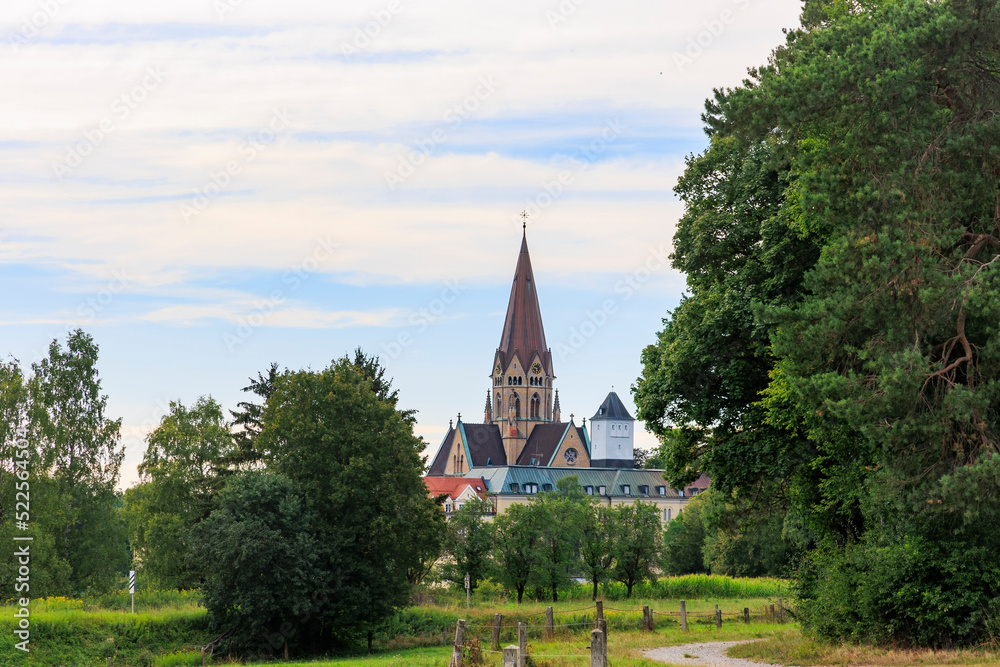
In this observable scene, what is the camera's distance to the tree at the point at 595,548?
6097 cm

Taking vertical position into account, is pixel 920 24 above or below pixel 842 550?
above

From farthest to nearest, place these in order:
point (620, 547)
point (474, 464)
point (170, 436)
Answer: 1. point (474, 464)
2. point (620, 547)
3. point (170, 436)

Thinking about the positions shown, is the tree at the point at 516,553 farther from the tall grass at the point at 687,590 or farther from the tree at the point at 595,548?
the tree at the point at 595,548

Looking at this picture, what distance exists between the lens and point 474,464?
152875 mm

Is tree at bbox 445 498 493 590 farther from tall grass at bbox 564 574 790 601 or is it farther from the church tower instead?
the church tower

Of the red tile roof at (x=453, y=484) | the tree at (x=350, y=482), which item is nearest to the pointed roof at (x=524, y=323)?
the red tile roof at (x=453, y=484)

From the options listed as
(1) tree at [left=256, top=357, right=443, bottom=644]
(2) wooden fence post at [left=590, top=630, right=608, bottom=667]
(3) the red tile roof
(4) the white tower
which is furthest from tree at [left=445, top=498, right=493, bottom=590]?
(4) the white tower

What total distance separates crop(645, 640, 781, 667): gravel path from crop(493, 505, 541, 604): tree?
1059 inches

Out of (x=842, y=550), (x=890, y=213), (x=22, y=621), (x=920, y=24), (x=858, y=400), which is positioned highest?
(x=920, y=24)

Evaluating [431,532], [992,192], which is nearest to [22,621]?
[431,532]

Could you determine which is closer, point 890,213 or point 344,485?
point 890,213

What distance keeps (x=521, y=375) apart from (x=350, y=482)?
11640cm

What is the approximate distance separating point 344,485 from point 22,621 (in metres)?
12.0

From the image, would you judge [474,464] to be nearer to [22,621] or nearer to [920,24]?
[22,621]
